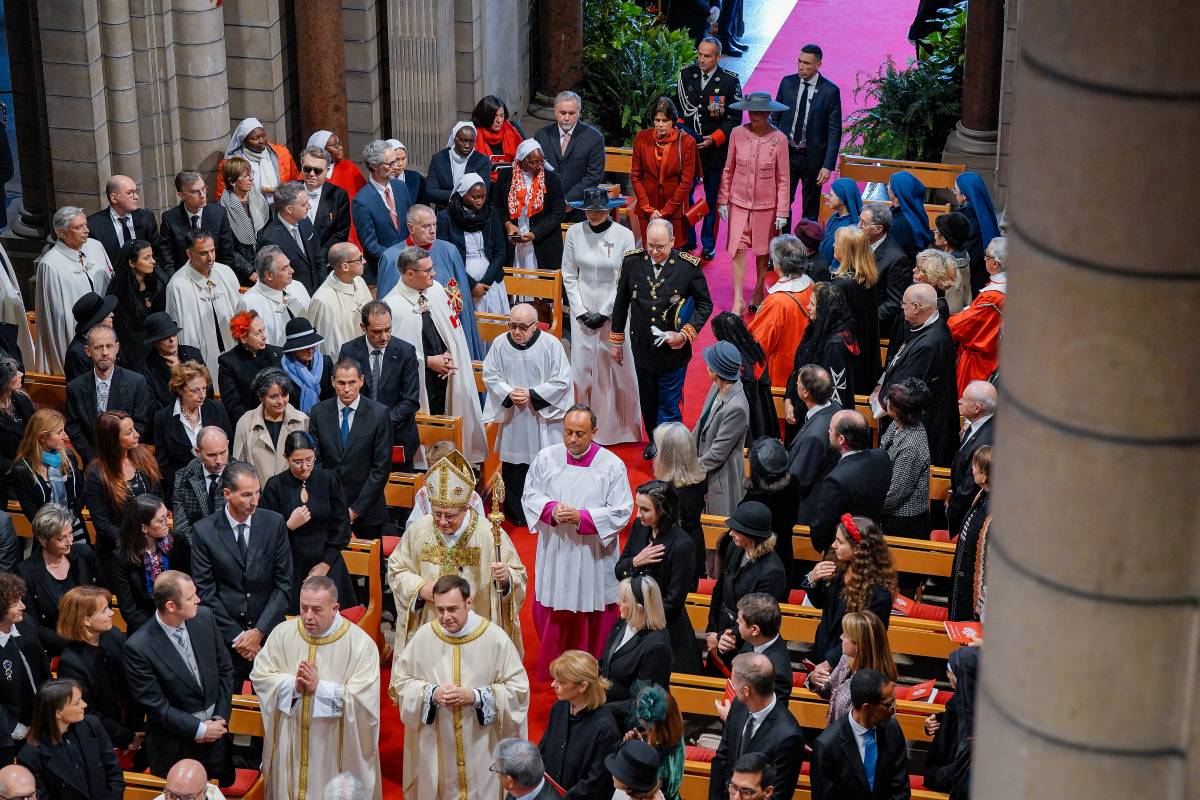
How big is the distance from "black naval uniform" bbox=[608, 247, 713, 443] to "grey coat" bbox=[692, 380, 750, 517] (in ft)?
4.56

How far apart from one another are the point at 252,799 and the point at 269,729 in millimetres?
391

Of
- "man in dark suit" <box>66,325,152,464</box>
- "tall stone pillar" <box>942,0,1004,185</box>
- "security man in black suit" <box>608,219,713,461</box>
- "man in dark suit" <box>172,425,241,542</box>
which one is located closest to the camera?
"man in dark suit" <box>172,425,241,542</box>

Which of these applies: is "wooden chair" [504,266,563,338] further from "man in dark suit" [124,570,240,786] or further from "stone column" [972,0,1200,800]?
"stone column" [972,0,1200,800]

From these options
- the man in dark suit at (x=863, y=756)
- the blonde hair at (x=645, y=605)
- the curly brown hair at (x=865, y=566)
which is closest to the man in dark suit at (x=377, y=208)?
the blonde hair at (x=645, y=605)

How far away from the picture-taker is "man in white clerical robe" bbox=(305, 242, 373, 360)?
1166 centimetres

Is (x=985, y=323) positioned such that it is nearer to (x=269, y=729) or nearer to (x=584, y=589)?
(x=584, y=589)

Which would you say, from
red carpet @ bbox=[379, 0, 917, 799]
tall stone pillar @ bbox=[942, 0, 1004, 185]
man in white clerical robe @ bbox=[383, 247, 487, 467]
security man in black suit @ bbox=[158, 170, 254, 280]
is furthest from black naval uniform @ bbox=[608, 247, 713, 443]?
tall stone pillar @ bbox=[942, 0, 1004, 185]

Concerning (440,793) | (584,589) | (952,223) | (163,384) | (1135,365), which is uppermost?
(1135,365)

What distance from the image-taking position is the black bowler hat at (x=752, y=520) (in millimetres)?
8805

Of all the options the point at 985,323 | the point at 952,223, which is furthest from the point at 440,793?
A: the point at 952,223

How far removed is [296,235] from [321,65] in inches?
138

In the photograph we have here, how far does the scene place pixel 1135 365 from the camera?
401 centimetres

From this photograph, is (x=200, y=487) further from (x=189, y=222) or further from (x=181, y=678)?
(x=189, y=222)

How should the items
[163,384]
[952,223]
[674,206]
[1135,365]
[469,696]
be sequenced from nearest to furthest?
[1135,365] < [469,696] < [163,384] < [952,223] < [674,206]
